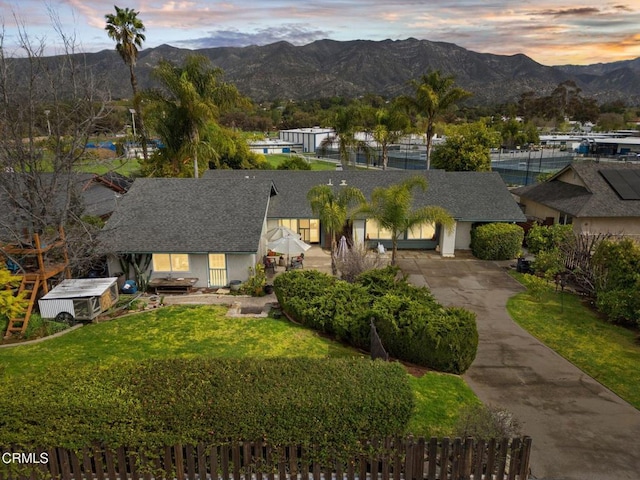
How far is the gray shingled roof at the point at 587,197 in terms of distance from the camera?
2672 cm

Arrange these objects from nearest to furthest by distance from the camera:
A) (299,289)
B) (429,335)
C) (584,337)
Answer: (429,335), (584,337), (299,289)

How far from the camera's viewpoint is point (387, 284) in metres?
17.2

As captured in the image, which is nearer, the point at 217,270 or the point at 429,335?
the point at 429,335

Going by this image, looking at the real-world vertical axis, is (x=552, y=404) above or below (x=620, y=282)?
below

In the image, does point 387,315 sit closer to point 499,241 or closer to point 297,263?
point 297,263

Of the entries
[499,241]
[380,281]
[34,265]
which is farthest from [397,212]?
[34,265]

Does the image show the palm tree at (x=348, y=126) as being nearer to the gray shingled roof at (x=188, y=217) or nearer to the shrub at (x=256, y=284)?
the gray shingled roof at (x=188, y=217)

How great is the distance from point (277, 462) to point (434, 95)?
36.8 m

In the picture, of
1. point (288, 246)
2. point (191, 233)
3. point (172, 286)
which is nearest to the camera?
point (172, 286)

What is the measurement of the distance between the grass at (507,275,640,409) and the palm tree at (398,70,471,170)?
896 inches

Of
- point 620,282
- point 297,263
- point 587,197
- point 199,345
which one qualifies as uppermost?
point 587,197

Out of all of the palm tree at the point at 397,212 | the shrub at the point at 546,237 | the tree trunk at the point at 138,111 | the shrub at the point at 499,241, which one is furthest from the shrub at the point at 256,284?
the tree trunk at the point at 138,111

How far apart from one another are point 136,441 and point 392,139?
43959mm

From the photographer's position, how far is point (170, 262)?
21969mm
